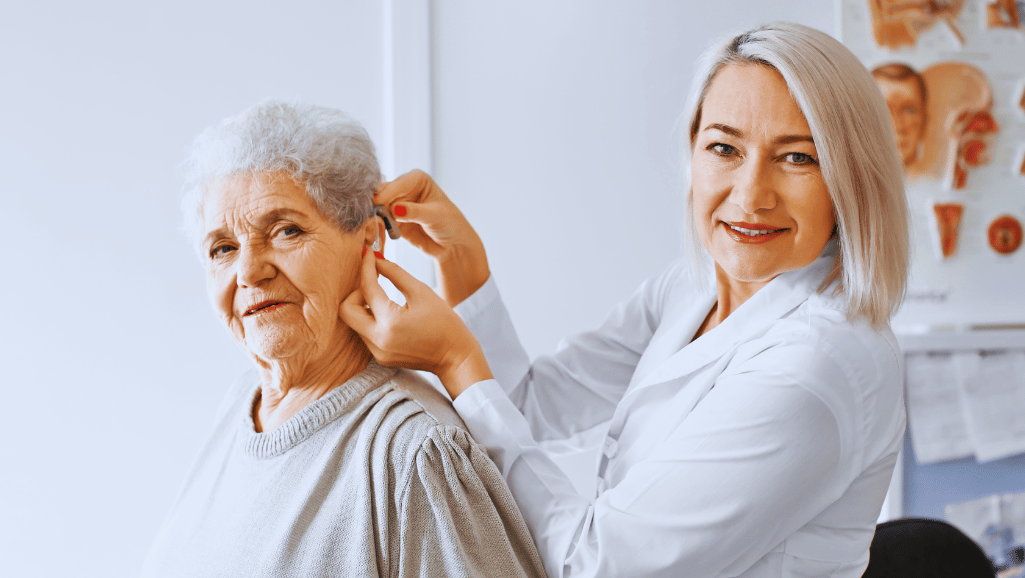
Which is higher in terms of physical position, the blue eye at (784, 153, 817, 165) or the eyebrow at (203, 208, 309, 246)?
the blue eye at (784, 153, 817, 165)

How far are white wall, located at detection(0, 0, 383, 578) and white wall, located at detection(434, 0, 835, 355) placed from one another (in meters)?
0.40

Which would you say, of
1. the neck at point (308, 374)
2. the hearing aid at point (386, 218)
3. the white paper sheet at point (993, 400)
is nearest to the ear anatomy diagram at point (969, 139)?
→ the white paper sheet at point (993, 400)

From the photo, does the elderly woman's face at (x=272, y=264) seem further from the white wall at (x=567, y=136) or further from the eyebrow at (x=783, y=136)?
the white wall at (x=567, y=136)

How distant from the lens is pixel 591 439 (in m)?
1.45

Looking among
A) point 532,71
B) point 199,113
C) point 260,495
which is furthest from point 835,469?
point 199,113

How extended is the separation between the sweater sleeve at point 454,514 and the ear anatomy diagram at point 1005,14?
204cm

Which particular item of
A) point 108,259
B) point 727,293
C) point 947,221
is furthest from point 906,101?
point 108,259

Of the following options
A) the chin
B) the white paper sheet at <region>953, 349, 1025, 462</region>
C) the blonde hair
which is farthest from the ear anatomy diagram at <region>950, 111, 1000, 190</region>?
the chin

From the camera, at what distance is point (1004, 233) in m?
1.99

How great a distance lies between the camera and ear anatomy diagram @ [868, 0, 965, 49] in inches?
74.4

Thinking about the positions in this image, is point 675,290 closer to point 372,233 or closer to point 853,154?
point 853,154

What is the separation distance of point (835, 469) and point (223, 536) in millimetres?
829

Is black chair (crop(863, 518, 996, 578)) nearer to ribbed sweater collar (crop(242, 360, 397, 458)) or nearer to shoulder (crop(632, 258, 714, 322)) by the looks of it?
shoulder (crop(632, 258, 714, 322))

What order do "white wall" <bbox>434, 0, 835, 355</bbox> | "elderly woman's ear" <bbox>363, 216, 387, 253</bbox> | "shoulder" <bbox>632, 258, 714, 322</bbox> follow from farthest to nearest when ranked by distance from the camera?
1. "white wall" <bbox>434, 0, 835, 355</bbox>
2. "shoulder" <bbox>632, 258, 714, 322</bbox>
3. "elderly woman's ear" <bbox>363, 216, 387, 253</bbox>
